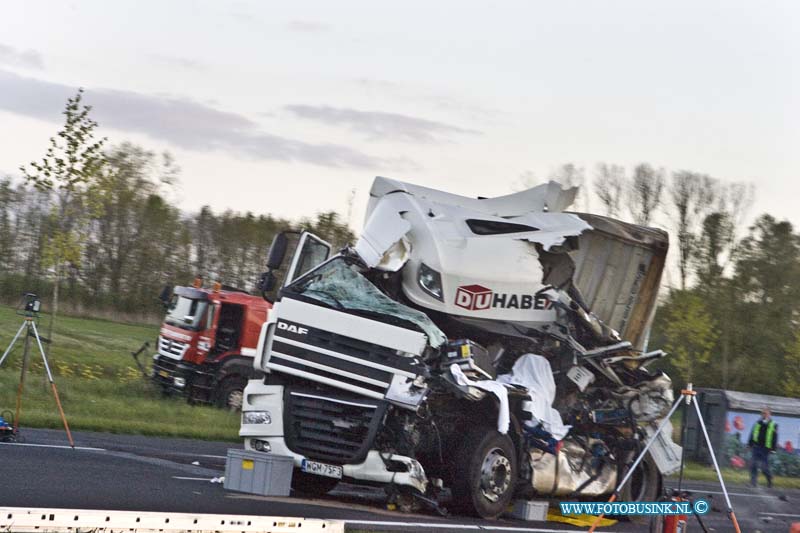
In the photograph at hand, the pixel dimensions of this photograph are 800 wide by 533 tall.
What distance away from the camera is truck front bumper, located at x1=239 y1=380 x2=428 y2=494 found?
1111 centimetres

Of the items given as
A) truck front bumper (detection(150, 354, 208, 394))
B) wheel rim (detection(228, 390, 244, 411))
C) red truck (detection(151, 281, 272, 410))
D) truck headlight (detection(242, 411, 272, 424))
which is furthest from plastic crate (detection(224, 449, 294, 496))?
truck front bumper (detection(150, 354, 208, 394))

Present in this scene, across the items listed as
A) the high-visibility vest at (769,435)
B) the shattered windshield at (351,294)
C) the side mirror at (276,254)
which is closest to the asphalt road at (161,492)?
the shattered windshield at (351,294)

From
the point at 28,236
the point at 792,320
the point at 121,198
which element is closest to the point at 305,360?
the point at 28,236

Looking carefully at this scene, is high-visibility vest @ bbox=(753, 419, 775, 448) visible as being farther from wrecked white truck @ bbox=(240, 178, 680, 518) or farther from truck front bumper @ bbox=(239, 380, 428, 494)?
truck front bumper @ bbox=(239, 380, 428, 494)

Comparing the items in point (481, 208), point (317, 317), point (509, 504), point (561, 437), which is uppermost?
point (481, 208)

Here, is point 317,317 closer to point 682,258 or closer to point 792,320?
point 682,258

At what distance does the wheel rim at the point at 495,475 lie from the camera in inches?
458

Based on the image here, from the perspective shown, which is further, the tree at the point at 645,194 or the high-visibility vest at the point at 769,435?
the tree at the point at 645,194

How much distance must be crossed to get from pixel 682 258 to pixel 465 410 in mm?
33934

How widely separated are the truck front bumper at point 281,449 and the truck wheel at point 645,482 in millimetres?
3718

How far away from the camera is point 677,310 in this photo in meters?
39.2

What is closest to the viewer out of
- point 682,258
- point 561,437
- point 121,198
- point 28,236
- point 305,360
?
point 305,360

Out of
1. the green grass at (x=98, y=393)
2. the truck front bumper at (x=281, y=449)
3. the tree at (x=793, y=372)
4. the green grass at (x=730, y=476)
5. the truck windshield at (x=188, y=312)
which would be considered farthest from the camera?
the tree at (x=793, y=372)

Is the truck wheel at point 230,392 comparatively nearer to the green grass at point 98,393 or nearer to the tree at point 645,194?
the green grass at point 98,393
